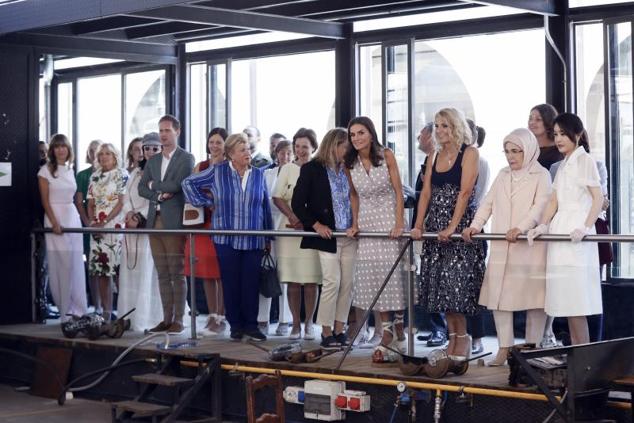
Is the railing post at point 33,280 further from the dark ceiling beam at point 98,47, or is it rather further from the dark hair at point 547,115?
the dark hair at point 547,115

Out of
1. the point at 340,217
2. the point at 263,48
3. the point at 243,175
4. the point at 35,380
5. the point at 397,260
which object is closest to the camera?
the point at 397,260

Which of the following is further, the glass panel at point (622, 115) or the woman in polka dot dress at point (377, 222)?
the glass panel at point (622, 115)

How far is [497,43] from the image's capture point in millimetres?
10914

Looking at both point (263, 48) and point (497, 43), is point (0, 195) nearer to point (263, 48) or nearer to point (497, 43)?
point (263, 48)

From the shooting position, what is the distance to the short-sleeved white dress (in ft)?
23.3

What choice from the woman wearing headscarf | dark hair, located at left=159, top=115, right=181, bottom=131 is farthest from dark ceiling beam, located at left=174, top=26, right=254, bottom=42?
the woman wearing headscarf

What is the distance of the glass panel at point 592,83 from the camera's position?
33.0 ft

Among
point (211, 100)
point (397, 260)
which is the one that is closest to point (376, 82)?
point (211, 100)

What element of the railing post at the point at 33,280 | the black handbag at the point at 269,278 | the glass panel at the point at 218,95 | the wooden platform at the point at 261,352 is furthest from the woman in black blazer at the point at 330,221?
the glass panel at the point at 218,95

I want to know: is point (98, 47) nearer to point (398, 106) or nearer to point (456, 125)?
point (398, 106)

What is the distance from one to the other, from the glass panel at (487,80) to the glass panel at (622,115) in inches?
27.8

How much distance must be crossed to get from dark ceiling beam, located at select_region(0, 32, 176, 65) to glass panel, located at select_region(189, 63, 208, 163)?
0.29 m

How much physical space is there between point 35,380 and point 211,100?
13.2 ft

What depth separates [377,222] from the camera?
331 inches
